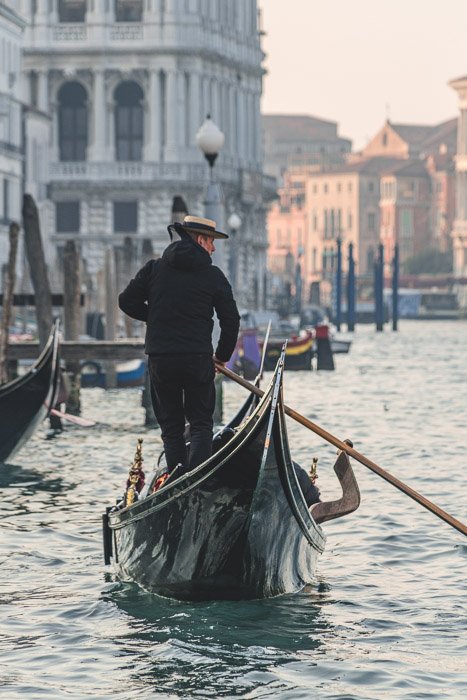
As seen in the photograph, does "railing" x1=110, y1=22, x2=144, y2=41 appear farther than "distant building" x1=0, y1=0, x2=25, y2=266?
Yes

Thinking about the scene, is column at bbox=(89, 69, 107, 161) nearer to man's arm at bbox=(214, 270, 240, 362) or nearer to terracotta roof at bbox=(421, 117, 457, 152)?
man's arm at bbox=(214, 270, 240, 362)

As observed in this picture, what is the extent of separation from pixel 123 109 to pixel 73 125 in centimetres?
201

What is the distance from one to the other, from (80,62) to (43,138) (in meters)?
8.36

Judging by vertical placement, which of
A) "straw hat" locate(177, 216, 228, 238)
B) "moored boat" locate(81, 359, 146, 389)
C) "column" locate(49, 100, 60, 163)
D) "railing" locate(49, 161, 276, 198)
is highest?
"column" locate(49, 100, 60, 163)

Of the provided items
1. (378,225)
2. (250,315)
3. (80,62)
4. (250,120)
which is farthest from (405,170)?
(250,315)

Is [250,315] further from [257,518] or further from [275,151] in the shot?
[275,151]

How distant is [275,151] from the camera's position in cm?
16638

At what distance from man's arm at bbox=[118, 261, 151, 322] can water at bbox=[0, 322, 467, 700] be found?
1.49 m

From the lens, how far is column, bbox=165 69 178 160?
7244 centimetres

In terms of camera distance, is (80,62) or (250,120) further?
(250,120)

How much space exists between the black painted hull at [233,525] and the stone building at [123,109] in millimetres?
61318

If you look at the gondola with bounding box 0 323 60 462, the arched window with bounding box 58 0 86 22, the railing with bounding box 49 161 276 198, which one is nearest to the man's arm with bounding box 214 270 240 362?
the gondola with bounding box 0 323 60 462

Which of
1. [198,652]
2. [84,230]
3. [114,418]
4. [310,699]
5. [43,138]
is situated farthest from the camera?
[84,230]

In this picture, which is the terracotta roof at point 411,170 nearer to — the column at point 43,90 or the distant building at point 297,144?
the distant building at point 297,144
